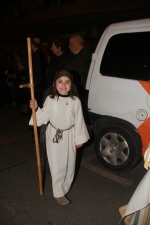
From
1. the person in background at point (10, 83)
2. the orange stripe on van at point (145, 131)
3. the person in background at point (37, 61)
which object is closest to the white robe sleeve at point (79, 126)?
the orange stripe on van at point (145, 131)

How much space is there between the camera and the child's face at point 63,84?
257cm

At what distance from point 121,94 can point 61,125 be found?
1128mm

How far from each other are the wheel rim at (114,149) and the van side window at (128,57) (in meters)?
0.96

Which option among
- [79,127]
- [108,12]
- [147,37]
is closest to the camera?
[79,127]

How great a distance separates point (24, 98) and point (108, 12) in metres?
7.96

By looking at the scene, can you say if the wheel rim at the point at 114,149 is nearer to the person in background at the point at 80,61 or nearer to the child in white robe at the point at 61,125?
the child in white robe at the point at 61,125

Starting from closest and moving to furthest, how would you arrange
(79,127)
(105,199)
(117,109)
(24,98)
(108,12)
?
(79,127)
(105,199)
(117,109)
(24,98)
(108,12)

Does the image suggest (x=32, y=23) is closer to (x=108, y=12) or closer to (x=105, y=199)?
(x=108, y=12)

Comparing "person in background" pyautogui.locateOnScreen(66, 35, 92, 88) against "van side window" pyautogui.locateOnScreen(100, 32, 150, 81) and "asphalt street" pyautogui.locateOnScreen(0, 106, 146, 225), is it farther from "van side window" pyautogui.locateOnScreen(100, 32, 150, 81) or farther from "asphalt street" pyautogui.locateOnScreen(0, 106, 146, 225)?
"asphalt street" pyautogui.locateOnScreen(0, 106, 146, 225)

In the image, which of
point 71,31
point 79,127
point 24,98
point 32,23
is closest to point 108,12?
point 71,31

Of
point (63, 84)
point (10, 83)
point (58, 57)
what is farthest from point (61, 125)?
point (10, 83)

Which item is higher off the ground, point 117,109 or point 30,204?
point 117,109

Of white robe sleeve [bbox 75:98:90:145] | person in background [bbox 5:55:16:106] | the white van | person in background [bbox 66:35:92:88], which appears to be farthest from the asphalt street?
person in background [bbox 5:55:16:106]

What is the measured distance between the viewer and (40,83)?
4.80m
